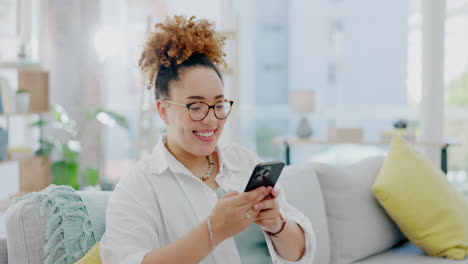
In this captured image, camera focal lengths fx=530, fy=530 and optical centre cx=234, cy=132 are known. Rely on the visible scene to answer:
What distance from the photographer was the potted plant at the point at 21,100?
12.4 feet

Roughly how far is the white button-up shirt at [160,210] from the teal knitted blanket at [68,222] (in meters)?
0.16

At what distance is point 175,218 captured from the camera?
1.44m

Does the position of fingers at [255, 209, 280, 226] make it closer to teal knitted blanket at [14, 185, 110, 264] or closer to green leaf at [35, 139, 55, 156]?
teal knitted blanket at [14, 185, 110, 264]

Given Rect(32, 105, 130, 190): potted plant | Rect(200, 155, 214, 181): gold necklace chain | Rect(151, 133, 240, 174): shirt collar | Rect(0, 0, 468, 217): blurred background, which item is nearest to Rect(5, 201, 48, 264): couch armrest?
Rect(151, 133, 240, 174): shirt collar

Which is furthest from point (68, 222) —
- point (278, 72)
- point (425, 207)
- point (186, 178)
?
point (278, 72)

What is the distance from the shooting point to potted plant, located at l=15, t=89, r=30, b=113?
3.77 m

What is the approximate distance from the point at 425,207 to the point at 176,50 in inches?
50.0

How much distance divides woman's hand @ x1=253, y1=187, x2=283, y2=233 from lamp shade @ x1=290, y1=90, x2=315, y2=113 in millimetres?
2982

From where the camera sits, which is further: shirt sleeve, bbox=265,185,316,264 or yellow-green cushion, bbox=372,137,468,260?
yellow-green cushion, bbox=372,137,468,260

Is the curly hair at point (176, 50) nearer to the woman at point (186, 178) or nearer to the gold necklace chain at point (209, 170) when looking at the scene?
the woman at point (186, 178)

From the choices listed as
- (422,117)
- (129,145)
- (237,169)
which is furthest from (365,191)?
(129,145)

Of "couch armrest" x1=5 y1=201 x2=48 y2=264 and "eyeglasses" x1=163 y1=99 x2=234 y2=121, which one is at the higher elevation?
"eyeglasses" x1=163 y1=99 x2=234 y2=121

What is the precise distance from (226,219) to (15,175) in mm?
3751

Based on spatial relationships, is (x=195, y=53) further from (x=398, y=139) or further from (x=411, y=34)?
(x=411, y=34)
